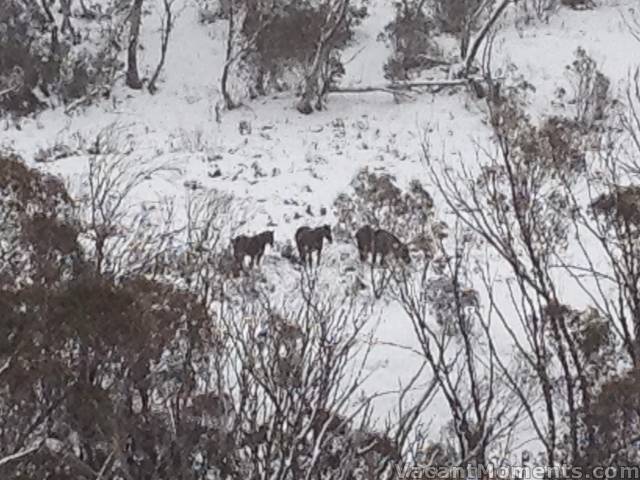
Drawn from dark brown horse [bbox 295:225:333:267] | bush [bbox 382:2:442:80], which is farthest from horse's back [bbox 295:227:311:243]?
bush [bbox 382:2:442:80]

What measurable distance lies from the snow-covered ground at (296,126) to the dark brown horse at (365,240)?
1.46ft

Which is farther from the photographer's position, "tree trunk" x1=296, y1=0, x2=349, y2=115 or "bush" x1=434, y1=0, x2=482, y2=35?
"bush" x1=434, y1=0, x2=482, y2=35

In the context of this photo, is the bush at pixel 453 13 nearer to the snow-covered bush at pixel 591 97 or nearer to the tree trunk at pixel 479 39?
the tree trunk at pixel 479 39

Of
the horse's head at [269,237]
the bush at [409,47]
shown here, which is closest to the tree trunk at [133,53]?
the bush at [409,47]

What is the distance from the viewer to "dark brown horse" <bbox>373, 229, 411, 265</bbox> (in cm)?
1187

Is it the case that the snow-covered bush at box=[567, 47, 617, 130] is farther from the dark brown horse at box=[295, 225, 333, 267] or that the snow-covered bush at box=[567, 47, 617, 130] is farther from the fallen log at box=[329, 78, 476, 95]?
the dark brown horse at box=[295, 225, 333, 267]

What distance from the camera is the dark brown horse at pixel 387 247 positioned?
11867 millimetres

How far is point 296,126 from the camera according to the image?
55.5ft

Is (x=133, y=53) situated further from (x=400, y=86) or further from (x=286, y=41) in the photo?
(x=400, y=86)

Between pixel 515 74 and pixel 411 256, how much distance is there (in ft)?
24.1

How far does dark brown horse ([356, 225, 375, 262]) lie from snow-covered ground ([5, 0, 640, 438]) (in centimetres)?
45

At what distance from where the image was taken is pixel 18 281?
791 centimetres

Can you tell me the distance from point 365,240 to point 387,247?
0.36 m

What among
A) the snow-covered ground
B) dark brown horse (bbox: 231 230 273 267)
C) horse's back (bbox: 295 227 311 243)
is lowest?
dark brown horse (bbox: 231 230 273 267)
